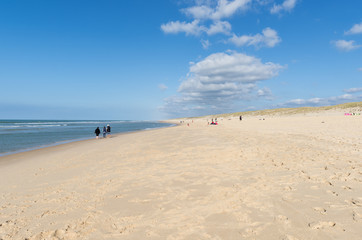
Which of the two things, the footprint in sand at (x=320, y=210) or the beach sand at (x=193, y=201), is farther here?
the footprint in sand at (x=320, y=210)

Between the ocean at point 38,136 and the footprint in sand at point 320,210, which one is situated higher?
the ocean at point 38,136

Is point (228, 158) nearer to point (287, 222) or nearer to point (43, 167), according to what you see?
point (287, 222)

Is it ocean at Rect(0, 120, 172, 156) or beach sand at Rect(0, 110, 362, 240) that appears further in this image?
ocean at Rect(0, 120, 172, 156)

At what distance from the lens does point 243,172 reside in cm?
745

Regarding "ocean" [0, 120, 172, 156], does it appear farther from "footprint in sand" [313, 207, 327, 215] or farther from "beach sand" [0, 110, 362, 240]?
"footprint in sand" [313, 207, 327, 215]

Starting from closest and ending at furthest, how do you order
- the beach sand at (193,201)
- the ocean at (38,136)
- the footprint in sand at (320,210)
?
the beach sand at (193,201) → the footprint in sand at (320,210) → the ocean at (38,136)

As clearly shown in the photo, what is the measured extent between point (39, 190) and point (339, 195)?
9.16 m

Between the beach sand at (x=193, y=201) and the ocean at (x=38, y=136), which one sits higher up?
the ocean at (x=38, y=136)

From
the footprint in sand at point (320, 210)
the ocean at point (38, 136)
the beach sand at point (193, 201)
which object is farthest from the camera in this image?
the ocean at point (38, 136)

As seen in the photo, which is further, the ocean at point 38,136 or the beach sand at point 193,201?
the ocean at point 38,136

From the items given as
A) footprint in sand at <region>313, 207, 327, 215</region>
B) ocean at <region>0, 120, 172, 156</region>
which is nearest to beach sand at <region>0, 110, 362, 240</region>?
footprint in sand at <region>313, 207, 327, 215</region>

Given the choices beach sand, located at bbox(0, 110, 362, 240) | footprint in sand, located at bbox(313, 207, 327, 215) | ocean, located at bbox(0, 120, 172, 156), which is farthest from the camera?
ocean, located at bbox(0, 120, 172, 156)

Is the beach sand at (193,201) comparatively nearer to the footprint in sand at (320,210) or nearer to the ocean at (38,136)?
the footprint in sand at (320,210)

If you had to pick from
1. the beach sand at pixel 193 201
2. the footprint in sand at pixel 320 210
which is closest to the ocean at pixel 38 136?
the beach sand at pixel 193 201
